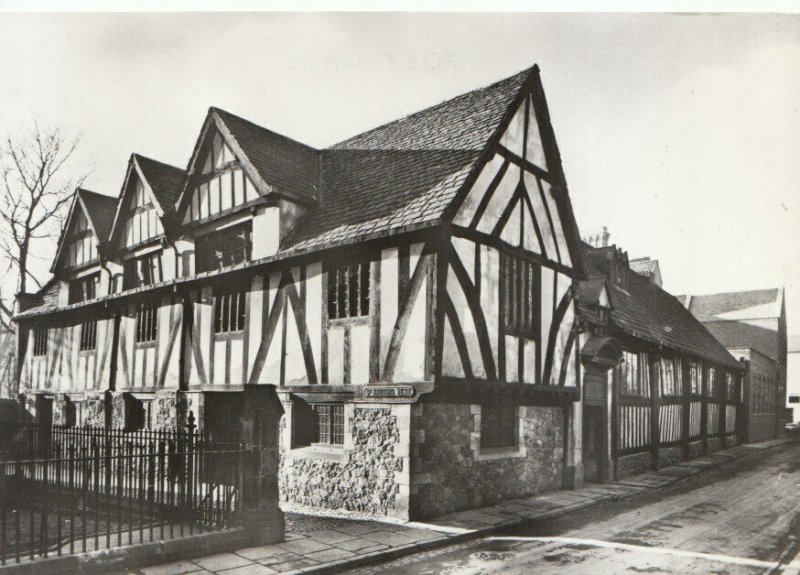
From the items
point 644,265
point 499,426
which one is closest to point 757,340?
point 644,265

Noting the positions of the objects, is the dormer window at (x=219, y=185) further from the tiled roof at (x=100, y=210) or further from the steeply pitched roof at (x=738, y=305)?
the steeply pitched roof at (x=738, y=305)

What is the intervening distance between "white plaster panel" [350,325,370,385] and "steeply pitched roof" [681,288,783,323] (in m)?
31.6

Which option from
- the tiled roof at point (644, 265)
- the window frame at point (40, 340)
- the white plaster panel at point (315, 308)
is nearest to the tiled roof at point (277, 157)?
the white plaster panel at point (315, 308)

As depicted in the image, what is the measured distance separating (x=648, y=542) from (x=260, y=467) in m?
5.72

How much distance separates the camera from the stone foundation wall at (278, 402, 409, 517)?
1049 cm

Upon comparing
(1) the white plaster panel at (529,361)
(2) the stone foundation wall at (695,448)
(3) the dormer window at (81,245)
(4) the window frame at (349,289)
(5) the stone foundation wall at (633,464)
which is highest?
(3) the dormer window at (81,245)

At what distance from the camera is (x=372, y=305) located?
1124 cm

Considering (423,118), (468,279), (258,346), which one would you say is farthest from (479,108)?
(258,346)

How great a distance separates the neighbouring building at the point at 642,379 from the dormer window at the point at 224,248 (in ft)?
26.6

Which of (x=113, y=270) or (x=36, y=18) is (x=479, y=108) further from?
(x=113, y=270)

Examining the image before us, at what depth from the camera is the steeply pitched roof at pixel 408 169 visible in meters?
11.4

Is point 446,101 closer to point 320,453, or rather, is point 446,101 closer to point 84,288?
point 320,453

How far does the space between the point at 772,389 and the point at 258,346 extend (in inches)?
1267

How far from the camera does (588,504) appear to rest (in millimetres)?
12477
